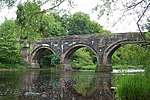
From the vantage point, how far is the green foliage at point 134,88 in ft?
26.4

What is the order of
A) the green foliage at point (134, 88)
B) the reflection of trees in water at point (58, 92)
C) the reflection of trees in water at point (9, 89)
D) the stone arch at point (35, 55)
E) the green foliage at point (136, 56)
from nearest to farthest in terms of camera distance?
the green foliage at point (134, 88) → the green foliage at point (136, 56) → the reflection of trees in water at point (9, 89) → the reflection of trees in water at point (58, 92) → the stone arch at point (35, 55)

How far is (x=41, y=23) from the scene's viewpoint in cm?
759

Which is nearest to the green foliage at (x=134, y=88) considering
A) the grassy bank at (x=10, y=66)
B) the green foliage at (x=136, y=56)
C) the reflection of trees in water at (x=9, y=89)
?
the green foliage at (x=136, y=56)

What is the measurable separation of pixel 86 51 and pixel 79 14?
47.8 meters

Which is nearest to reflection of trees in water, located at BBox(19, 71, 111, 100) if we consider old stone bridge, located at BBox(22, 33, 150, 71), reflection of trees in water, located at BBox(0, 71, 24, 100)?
reflection of trees in water, located at BBox(0, 71, 24, 100)

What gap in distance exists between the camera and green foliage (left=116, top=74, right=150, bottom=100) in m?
8.04

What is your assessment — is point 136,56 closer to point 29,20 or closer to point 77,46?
point 29,20

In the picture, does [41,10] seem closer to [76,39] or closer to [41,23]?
[41,23]

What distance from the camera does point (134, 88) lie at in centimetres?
811

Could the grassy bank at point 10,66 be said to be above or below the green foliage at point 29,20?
below

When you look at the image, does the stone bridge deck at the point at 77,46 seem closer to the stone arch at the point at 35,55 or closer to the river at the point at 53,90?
the stone arch at the point at 35,55

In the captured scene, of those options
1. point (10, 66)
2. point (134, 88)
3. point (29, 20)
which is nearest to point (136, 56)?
point (134, 88)

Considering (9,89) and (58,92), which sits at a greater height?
(9,89)

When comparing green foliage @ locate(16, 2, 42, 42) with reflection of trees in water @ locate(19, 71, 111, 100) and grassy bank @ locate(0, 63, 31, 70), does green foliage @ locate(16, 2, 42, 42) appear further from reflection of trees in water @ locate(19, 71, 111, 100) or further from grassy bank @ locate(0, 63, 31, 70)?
grassy bank @ locate(0, 63, 31, 70)
